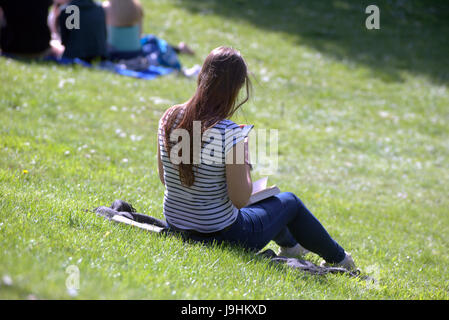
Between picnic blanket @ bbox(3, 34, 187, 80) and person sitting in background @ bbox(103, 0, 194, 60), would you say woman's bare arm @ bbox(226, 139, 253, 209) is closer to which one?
picnic blanket @ bbox(3, 34, 187, 80)

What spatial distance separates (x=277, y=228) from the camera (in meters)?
4.11

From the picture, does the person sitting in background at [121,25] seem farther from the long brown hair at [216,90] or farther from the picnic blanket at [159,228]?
the long brown hair at [216,90]

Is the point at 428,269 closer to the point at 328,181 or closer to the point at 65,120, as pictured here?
the point at 328,181

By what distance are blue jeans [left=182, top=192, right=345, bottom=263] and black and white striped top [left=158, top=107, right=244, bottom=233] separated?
0.10 metres

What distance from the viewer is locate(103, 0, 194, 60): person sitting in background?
10609 mm

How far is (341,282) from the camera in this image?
3.88 m

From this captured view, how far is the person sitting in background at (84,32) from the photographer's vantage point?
31.5ft

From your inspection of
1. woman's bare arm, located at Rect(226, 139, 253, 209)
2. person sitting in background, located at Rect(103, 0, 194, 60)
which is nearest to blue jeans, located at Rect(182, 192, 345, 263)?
woman's bare arm, located at Rect(226, 139, 253, 209)

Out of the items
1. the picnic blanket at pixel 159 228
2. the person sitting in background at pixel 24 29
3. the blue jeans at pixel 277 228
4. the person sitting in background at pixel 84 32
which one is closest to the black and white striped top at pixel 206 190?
the blue jeans at pixel 277 228

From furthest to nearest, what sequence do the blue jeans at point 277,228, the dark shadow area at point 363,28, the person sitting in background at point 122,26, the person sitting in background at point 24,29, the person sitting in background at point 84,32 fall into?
the dark shadow area at point 363,28 < the person sitting in background at point 122,26 < the person sitting in background at point 84,32 < the person sitting in background at point 24,29 < the blue jeans at point 277,228

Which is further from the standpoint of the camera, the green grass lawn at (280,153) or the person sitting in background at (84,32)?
the person sitting in background at (84,32)

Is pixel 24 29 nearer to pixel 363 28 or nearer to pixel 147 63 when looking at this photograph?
pixel 147 63

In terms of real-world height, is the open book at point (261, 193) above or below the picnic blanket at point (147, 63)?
above

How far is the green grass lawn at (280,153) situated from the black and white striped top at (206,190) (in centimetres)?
22
